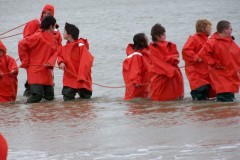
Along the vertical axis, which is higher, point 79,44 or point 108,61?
point 79,44

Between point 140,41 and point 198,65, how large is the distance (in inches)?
47.0

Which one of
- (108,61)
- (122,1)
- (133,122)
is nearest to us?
(133,122)

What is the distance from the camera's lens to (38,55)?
51.0 ft

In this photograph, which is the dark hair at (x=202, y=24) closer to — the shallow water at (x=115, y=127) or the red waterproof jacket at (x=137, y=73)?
the red waterproof jacket at (x=137, y=73)

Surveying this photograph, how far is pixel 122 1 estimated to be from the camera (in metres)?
40.1

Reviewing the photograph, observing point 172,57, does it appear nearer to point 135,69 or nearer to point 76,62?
point 135,69

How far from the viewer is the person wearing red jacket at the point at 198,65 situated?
47.5 ft

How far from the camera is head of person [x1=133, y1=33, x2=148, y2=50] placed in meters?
15.2

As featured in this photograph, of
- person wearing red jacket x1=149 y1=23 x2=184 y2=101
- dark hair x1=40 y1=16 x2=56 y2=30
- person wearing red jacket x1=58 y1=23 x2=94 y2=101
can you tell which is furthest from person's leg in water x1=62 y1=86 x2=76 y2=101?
person wearing red jacket x1=149 y1=23 x2=184 y2=101

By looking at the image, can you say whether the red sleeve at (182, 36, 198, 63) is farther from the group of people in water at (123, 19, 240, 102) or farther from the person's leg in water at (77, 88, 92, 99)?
the person's leg in water at (77, 88, 92, 99)

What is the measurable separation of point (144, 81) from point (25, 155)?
215 inches

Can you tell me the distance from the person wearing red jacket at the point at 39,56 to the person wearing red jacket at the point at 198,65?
97.0 inches

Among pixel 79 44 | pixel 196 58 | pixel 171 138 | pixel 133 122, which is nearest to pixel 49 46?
pixel 79 44

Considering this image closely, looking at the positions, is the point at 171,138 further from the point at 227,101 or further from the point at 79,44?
the point at 79,44
